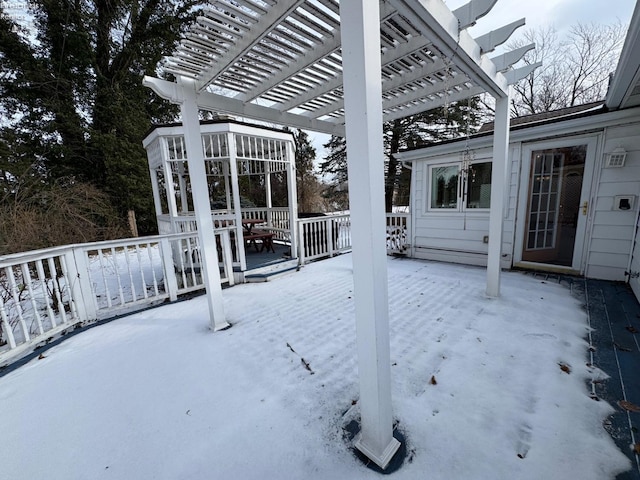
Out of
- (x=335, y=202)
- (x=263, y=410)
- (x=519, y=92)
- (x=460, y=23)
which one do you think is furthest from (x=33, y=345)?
(x=519, y=92)

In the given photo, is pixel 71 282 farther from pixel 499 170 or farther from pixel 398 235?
pixel 398 235

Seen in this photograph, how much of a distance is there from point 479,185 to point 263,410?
511cm

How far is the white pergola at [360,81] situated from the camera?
1248 millimetres

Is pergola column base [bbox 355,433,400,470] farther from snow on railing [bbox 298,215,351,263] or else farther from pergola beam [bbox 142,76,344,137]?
snow on railing [bbox 298,215,351,263]

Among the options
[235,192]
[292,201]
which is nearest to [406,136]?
[292,201]

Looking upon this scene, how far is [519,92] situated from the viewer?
1424cm

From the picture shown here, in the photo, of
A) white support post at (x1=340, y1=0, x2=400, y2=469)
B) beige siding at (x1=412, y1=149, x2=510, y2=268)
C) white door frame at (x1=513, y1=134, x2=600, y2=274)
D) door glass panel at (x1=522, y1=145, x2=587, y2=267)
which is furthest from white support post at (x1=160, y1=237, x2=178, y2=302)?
door glass panel at (x1=522, y1=145, x2=587, y2=267)

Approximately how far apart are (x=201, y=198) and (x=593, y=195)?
17.7 feet

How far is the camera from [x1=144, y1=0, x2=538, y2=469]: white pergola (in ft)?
4.09

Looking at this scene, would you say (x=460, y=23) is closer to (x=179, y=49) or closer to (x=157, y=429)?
(x=179, y=49)

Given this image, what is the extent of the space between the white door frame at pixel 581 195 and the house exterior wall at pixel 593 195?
0.6 inches

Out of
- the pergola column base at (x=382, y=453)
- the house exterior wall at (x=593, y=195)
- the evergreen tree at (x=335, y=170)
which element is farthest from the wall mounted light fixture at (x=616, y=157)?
the evergreen tree at (x=335, y=170)

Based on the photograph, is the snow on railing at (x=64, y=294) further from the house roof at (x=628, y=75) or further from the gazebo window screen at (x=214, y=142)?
the house roof at (x=628, y=75)

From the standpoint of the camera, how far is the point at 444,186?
5379 millimetres
